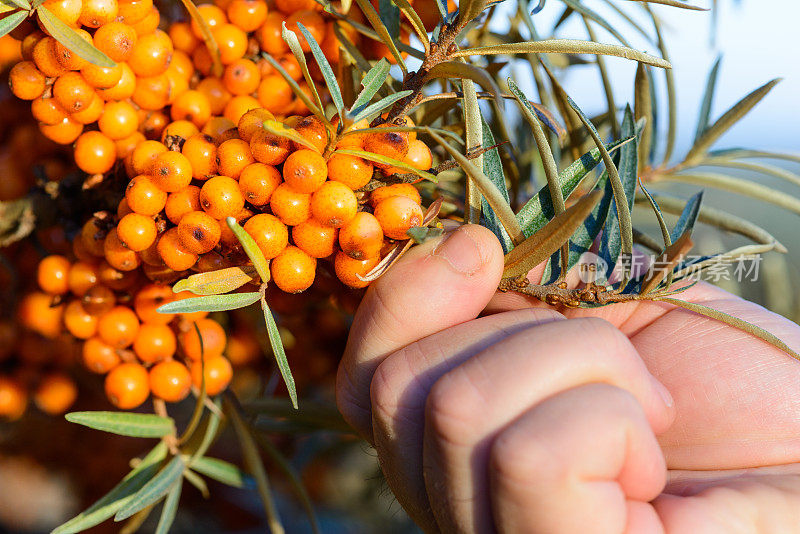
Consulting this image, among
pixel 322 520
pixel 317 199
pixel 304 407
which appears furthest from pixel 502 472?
pixel 322 520

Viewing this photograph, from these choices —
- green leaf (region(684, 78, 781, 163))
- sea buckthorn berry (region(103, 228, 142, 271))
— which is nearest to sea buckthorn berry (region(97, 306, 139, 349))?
sea buckthorn berry (region(103, 228, 142, 271))

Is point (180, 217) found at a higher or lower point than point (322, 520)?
higher

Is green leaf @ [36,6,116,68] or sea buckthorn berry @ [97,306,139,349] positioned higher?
green leaf @ [36,6,116,68]

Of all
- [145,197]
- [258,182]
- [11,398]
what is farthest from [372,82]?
Result: [11,398]

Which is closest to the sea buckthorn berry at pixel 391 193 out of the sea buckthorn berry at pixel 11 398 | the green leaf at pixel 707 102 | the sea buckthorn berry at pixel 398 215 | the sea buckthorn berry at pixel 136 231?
the sea buckthorn berry at pixel 398 215

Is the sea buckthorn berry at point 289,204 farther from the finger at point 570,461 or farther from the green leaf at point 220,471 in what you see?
the green leaf at point 220,471

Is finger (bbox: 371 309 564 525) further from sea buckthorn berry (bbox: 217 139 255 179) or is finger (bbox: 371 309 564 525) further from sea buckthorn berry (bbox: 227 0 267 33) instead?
sea buckthorn berry (bbox: 227 0 267 33)

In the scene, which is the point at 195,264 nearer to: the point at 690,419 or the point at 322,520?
the point at 690,419
